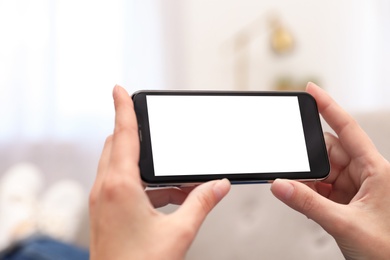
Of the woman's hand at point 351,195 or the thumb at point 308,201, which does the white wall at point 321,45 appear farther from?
the thumb at point 308,201

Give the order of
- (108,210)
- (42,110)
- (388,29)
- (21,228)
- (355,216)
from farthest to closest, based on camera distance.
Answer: (388,29), (42,110), (21,228), (355,216), (108,210)

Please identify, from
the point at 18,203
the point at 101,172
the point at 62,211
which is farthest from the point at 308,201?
the point at 18,203

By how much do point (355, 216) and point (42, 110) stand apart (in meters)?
1.86

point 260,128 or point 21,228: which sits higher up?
point 260,128

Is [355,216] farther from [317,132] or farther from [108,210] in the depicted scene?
[108,210]

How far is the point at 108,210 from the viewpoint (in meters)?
0.56

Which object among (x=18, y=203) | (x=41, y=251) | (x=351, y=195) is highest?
(x=351, y=195)

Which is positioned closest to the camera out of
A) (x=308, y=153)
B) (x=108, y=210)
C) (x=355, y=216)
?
(x=108, y=210)

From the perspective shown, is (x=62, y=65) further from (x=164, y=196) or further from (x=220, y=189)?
(x=220, y=189)

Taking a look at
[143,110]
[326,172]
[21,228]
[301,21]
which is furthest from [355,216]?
[301,21]

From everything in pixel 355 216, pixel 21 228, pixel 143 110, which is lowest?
pixel 21 228

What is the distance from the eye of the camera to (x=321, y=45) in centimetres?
271

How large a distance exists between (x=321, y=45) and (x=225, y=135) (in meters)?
2.07

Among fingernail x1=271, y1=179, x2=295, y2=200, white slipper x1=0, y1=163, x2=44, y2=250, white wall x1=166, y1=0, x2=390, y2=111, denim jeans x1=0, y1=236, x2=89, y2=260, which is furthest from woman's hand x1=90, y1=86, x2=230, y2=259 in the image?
white wall x1=166, y1=0, x2=390, y2=111
